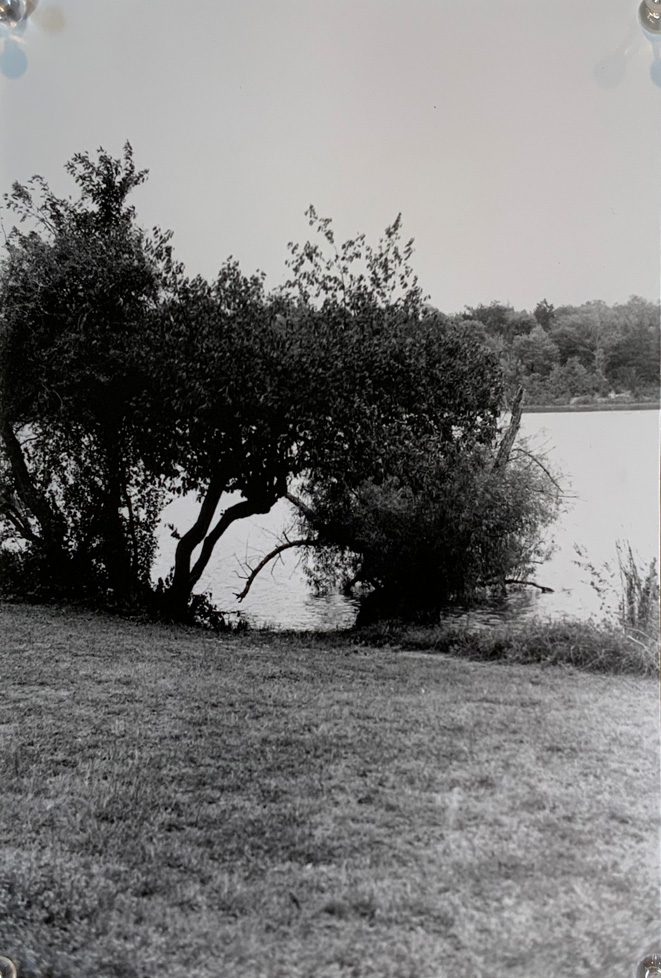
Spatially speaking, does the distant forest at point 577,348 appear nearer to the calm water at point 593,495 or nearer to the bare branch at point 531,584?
the calm water at point 593,495

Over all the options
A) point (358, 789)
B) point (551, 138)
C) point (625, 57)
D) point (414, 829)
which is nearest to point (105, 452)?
point (358, 789)

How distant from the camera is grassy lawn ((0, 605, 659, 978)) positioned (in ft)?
5.34

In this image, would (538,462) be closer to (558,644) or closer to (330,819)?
(558,644)

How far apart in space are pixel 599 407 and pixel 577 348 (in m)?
0.15

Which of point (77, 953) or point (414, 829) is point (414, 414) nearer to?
point (414, 829)

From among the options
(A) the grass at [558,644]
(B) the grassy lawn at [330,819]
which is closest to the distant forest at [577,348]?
(A) the grass at [558,644]

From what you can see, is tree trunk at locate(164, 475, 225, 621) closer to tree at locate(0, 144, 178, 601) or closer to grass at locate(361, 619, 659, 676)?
tree at locate(0, 144, 178, 601)

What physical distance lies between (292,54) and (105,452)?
1.10 metres

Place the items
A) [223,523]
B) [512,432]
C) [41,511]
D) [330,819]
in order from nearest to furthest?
[330,819] < [512,432] < [223,523] < [41,511]

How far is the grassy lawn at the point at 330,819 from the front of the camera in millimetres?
1627

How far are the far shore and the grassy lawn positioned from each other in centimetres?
59

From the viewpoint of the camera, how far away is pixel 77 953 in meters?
1.69

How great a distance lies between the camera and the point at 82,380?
6.57 ft

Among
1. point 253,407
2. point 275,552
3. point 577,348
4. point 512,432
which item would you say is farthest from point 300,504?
point 577,348
